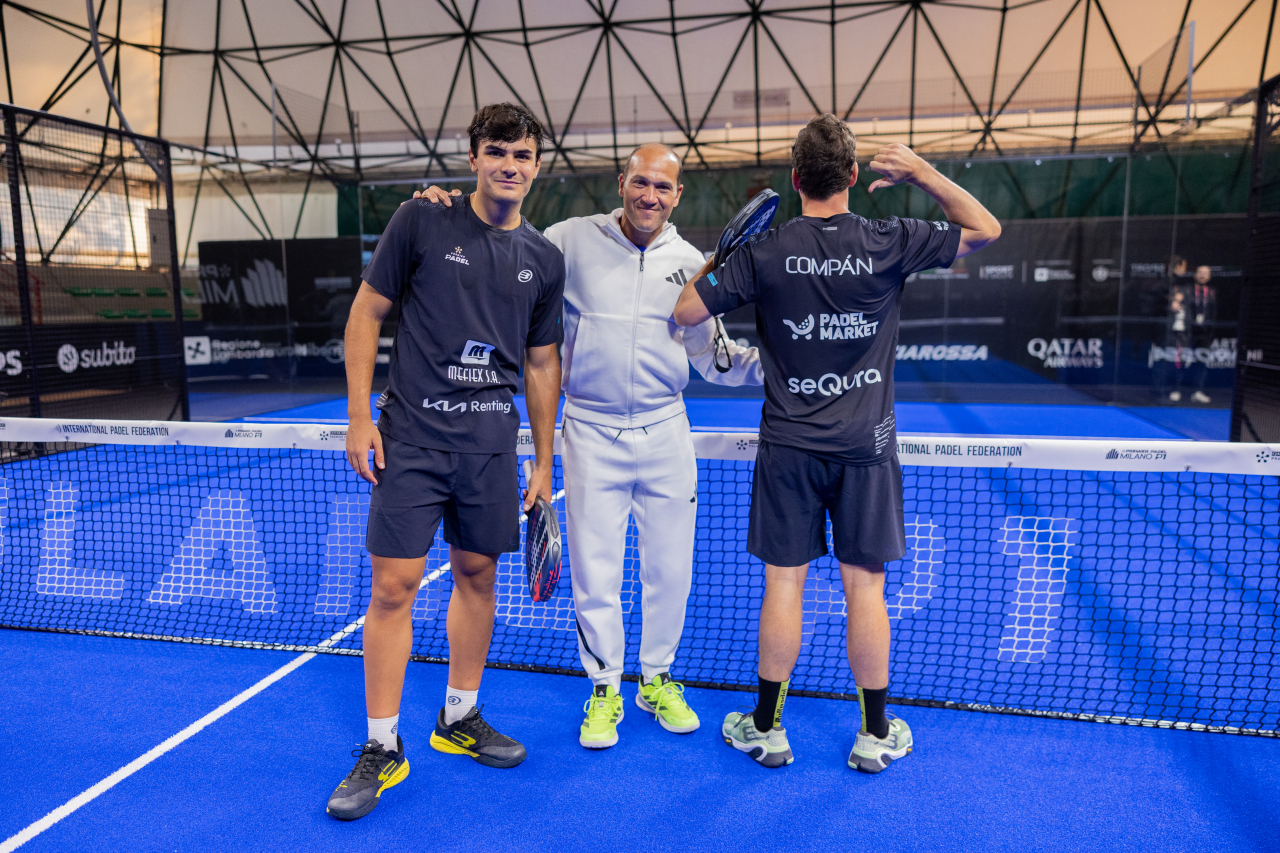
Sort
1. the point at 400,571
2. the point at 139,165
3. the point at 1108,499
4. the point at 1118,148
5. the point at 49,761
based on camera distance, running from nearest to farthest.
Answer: the point at 400,571 < the point at 49,761 < the point at 1108,499 < the point at 139,165 < the point at 1118,148

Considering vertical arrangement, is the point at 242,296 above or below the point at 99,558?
above

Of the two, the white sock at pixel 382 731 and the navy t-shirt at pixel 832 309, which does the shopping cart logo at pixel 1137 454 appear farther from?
the white sock at pixel 382 731

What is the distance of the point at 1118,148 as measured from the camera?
587 inches

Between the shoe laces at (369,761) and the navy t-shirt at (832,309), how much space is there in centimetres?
159

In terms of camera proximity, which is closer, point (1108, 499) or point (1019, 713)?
point (1019, 713)

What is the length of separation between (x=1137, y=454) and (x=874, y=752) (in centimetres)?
139

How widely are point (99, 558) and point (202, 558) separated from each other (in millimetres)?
674

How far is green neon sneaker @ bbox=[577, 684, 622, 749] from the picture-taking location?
2736mm

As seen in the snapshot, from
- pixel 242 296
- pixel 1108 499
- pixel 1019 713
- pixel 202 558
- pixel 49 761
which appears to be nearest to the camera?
pixel 49 761

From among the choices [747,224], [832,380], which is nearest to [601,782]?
[832,380]

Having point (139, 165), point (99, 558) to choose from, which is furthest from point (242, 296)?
point (99, 558)

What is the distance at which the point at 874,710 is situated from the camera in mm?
2605

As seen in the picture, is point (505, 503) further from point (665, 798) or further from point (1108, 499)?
point (1108, 499)

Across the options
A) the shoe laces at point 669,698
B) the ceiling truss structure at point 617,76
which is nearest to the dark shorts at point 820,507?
the shoe laces at point 669,698
